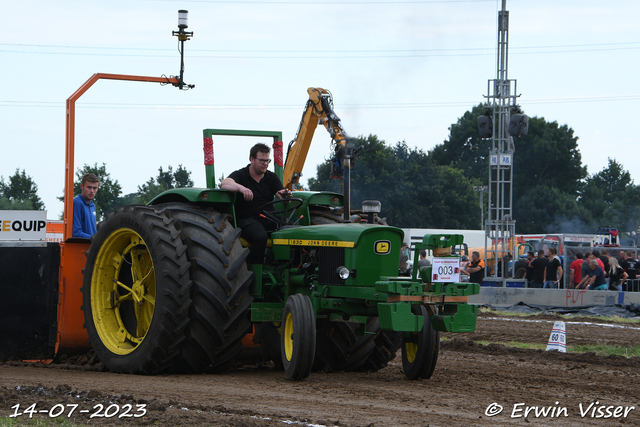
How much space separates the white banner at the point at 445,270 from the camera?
654 centimetres

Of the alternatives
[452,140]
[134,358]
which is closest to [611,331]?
[134,358]

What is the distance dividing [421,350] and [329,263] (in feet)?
3.59

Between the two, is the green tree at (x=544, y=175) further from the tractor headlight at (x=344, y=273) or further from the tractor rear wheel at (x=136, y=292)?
the tractor headlight at (x=344, y=273)

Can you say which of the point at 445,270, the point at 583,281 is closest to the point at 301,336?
the point at 445,270

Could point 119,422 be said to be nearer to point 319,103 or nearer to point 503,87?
point 319,103

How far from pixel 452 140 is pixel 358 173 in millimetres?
19106

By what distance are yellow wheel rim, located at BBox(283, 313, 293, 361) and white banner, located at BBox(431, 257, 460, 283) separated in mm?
1304

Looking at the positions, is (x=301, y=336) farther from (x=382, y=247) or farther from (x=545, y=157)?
(x=545, y=157)

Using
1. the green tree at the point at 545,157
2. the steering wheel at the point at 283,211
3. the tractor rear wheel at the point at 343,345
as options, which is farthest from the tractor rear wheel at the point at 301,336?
the green tree at the point at 545,157

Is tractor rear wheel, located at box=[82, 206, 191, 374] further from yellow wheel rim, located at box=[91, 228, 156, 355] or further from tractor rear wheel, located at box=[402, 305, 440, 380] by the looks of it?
tractor rear wheel, located at box=[402, 305, 440, 380]

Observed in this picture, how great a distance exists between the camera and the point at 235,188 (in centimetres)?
750

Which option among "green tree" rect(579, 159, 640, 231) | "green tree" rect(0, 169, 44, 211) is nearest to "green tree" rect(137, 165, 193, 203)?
"green tree" rect(0, 169, 44, 211)

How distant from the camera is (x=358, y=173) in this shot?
208 ft

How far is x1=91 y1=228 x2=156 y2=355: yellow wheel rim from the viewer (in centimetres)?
770
